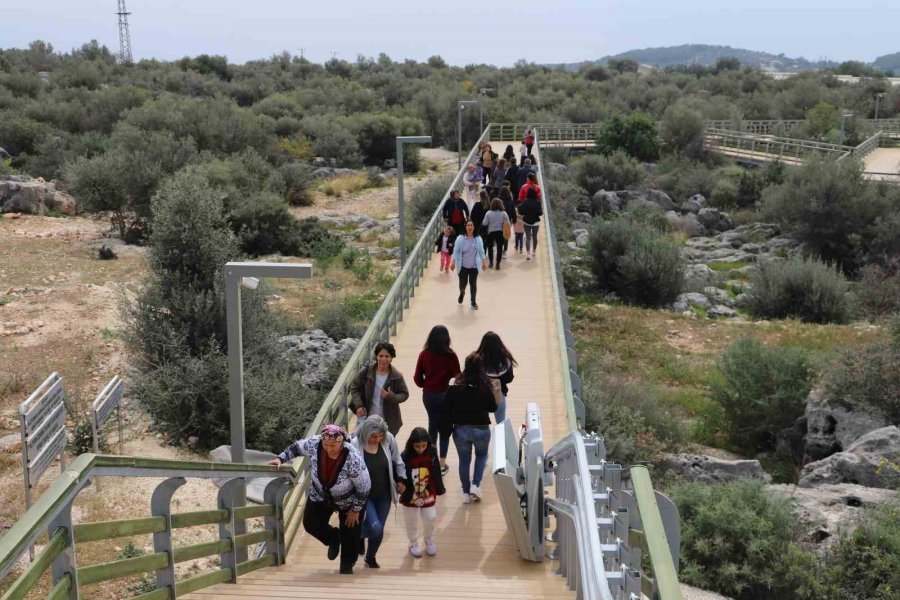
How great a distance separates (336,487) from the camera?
6879 millimetres

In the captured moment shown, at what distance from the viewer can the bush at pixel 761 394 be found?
1758cm

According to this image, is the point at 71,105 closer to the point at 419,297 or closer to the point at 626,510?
the point at 419,297

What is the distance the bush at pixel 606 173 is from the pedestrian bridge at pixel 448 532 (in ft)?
111

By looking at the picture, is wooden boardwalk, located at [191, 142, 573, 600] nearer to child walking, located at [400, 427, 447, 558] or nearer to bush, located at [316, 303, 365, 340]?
child walking, located at [400, 427, 447, 558]

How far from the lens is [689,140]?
2072 inches

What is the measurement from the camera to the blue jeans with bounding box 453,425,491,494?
8555 millimetres

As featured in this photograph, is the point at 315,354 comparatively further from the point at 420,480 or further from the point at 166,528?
the point at 166,528

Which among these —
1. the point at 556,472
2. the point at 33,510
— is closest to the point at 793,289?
the point at 556,472

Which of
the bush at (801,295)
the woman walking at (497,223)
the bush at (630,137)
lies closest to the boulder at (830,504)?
the woman walking at (497,223)

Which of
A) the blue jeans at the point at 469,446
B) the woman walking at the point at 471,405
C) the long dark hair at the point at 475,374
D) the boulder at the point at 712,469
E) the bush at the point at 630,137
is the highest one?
the bush at the point at 630,137

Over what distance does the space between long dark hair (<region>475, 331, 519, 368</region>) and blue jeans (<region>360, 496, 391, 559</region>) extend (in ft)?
7.00

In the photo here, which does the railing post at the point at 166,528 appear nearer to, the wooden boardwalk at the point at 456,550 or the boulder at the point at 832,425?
the wooden boardwalk at the point at 456,550

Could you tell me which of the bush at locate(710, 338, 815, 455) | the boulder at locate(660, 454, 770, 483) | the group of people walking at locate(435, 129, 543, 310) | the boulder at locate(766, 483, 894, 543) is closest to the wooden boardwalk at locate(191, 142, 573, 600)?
the group of people walking at locate(435, 129, 543, 310)

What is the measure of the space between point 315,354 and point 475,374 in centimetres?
1109
